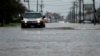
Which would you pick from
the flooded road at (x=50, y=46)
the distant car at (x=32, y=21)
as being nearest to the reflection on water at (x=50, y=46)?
the flooded road at (x=50, y=46)

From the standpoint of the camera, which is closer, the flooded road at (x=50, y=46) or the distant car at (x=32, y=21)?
the flooded road at (x=50, y=46)

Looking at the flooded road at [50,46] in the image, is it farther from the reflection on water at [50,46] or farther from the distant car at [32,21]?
the distant car at [32,21]

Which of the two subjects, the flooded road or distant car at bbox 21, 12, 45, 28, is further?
distant car at bbox 21, 12, 45, 28

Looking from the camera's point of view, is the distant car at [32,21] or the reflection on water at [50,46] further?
the distant car at [32,21]

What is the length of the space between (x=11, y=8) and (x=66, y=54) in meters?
46.2

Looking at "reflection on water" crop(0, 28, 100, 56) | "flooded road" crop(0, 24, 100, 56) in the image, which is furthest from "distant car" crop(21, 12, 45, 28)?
"reflection on water" crop(0, 28, 100, 56)

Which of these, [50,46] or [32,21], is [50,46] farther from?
[32,21]

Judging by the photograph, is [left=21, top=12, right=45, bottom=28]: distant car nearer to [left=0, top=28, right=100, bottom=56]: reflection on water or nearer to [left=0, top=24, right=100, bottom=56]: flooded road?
[left=0, top=24, right=100, bottom=56]: flooded road

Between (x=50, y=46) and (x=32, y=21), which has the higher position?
(x=32, y=21)

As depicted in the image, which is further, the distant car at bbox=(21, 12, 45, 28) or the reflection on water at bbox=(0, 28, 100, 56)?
the distant car at bbox=(21, 12, 45, 28)

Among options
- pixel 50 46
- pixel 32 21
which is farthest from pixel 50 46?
pixel 32 21

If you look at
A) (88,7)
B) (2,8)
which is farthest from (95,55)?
(88,7)

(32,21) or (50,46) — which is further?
(32,21)

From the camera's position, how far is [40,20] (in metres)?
39.6
